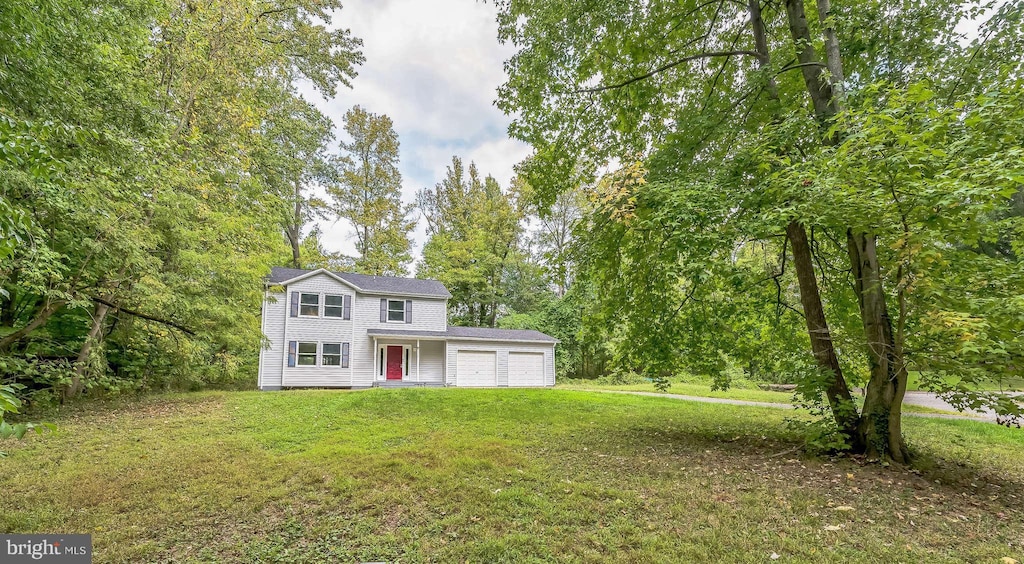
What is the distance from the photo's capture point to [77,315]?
409 inches

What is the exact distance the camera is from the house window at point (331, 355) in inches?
650

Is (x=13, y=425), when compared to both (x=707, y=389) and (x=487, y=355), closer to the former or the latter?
(x=487, y=355)

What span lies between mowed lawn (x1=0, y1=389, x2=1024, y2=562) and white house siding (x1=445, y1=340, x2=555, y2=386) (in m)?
11.3

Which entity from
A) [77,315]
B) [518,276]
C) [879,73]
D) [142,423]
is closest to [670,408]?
[879,73]

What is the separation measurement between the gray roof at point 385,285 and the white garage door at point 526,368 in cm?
426

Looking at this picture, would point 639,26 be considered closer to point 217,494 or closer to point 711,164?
point 711,164

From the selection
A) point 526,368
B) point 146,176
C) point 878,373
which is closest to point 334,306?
point 526,368

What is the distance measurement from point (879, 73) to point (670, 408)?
298 inches

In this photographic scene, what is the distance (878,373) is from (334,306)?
1635 cm

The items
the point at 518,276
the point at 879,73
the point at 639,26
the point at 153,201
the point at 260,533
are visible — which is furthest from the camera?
the point at 518,276

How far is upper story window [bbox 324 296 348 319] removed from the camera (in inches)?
666

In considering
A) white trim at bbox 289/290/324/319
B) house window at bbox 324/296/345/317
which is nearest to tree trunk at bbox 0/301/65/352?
white trim at bbox 289/290/324/319

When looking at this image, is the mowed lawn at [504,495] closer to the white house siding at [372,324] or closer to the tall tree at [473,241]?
the white house siding at [372,324]

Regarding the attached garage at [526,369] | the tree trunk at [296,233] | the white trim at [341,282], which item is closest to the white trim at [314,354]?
the white trim at [341,282]
